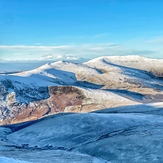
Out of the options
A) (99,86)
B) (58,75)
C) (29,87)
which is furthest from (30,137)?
(58,75)

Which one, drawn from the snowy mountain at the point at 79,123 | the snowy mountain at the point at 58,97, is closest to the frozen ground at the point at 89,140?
the snowy mountain at the point at 79,123

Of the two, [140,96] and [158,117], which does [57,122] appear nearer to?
[158,117]

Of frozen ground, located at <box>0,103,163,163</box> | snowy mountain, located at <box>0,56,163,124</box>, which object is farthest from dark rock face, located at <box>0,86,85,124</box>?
frozen ground, located at <box>0,103,163,163</box>

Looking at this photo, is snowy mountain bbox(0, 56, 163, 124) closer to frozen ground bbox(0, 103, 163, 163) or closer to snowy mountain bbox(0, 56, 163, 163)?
snowy mountain bbox(0, 56, 163, 163)

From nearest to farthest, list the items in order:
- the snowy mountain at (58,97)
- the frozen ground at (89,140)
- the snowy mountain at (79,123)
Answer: the frozen ground at (89,140) < the snowy mountain at (79,123) < the snowy mountain at (58,97)

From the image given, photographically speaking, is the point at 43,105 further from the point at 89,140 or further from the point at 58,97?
the point at 89,140

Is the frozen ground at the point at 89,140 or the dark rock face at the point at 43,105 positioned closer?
the frozen ground at the point at 89,140

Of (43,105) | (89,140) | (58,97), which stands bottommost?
(43,105)

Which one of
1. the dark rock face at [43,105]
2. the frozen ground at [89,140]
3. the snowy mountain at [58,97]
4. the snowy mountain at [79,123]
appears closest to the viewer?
the frozen ground at [89,140]

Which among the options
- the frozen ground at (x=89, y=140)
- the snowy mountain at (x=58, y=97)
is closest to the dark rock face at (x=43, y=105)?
the snowy mountain at (x=58, y=97)

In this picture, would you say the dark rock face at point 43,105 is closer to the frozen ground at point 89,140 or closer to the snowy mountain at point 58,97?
the snowy mountain at point 58,97

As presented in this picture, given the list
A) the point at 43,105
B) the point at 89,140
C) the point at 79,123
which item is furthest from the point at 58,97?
the point at 89,140
